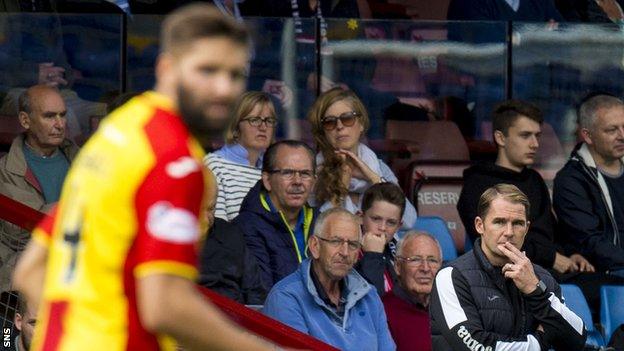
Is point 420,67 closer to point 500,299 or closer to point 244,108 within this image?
point 244,108

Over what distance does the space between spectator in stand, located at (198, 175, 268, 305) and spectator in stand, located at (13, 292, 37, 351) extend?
1.17 meters

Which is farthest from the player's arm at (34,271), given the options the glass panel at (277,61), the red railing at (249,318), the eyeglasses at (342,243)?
the glass panel at (277,61)

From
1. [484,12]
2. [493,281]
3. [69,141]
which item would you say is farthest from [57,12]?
[493,281]

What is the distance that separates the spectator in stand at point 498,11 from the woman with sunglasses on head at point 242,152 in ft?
8.29

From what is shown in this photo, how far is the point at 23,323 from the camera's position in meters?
6.59

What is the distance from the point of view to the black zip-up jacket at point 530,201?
8922 millimetres

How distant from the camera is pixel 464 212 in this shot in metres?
8.96

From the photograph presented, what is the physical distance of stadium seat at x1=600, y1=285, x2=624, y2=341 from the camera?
884cm

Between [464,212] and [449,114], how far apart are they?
1.64 m

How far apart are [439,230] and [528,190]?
58 cm

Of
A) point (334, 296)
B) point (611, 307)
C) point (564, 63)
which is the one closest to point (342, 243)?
point (334, 296)

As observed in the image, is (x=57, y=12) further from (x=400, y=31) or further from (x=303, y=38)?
(x=400, y=31)

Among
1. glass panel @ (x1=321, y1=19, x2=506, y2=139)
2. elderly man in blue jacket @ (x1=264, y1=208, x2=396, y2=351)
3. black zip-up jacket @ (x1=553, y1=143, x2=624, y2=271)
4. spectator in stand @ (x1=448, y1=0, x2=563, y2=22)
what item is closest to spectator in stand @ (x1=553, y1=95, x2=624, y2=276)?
black zip-up jacket @ (x1=553, y1=143, x2=624, y2=271)

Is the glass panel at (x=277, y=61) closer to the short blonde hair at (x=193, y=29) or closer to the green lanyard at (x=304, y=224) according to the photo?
the green lanyard at (x=304, y=224)
